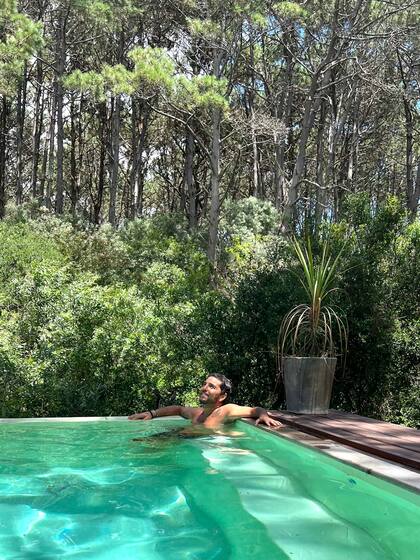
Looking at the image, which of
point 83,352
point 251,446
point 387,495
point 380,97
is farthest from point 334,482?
point 380,97

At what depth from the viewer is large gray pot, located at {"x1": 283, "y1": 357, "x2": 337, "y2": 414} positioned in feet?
17.4

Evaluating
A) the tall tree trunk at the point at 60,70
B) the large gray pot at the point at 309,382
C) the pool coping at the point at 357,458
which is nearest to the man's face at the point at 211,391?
the pool coping at the point at 357,458

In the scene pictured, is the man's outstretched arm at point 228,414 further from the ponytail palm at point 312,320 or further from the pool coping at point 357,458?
the ponytail palm at point 312,320

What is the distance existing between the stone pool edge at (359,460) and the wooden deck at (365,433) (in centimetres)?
6

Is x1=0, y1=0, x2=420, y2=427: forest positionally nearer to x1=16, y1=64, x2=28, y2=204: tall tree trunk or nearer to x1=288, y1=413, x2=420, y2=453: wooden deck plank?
x1=16, y1=64, x2=28, y2=204: tall tree trunk

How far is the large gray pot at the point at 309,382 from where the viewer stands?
17.4 feet

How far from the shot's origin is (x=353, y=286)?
6.57 m

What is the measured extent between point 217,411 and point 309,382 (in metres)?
0.91

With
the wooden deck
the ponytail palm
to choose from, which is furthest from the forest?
the wooden deck

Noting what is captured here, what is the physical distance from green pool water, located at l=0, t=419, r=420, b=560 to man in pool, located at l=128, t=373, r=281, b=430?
44cm

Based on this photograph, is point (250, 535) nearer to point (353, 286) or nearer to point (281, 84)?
point (353, 286)

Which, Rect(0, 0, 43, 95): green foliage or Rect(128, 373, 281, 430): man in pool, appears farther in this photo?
Rect(0, 0, 43, 95): green foliage

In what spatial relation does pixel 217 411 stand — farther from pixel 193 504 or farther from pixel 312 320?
pixel 193 504

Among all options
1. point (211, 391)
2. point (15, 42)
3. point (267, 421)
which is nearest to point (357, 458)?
point (267, 421)
